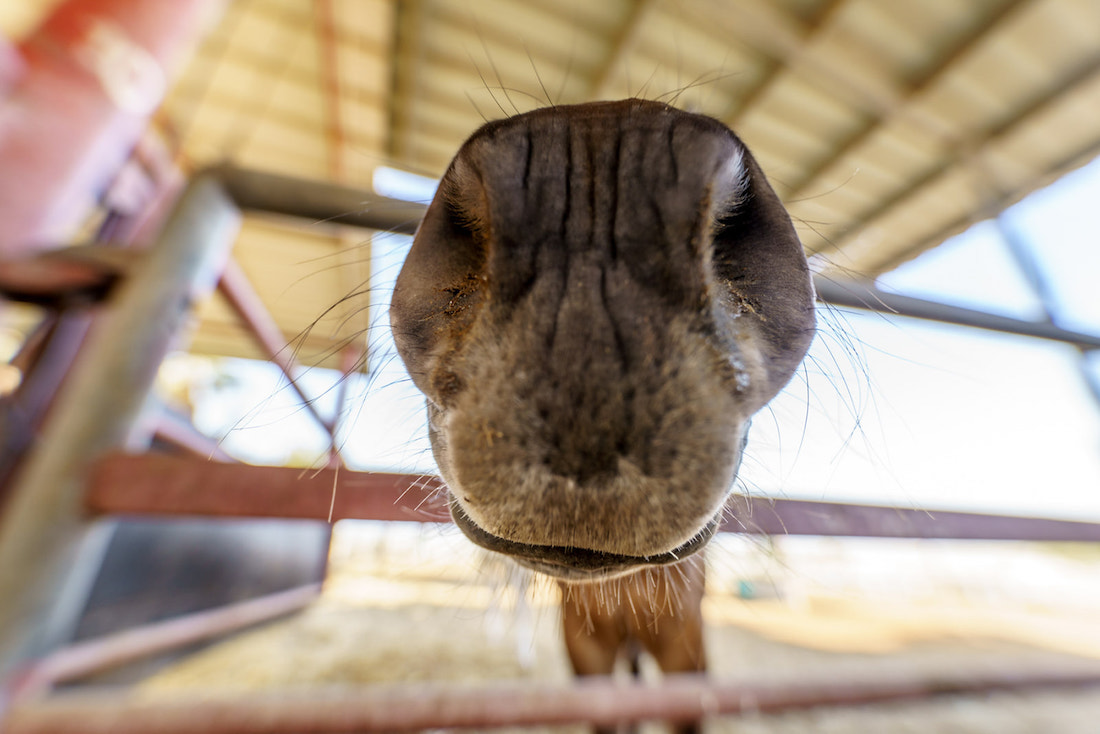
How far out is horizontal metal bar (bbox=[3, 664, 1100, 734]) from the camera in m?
0.60

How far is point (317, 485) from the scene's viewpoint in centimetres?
72

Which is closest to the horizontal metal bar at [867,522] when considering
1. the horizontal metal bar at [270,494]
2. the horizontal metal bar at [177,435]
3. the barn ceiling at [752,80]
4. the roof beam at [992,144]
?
the horizontal metal bar at [270,494]

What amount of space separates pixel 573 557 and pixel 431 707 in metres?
0.49

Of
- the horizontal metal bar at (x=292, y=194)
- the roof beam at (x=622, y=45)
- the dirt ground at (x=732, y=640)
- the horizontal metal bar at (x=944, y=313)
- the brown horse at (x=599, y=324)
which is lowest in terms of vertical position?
the dirt ground at (x=732, y=640)

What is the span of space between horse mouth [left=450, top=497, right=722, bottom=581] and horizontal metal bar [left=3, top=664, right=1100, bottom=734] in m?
0.41

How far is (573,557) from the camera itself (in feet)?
1.39

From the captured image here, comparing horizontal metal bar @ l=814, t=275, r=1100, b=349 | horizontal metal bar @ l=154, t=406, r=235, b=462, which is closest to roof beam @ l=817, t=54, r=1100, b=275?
horizontal metal bar @ l=814, t=275, r=1100, b=349

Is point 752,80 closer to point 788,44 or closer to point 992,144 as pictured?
Answer: point 788,44

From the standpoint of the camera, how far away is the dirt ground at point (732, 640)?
0.98m

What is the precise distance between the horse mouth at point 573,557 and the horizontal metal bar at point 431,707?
41 centimetres

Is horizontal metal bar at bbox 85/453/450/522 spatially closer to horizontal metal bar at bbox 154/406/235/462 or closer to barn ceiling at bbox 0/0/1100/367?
horizontal metal bar at bbox 154/406/235/462

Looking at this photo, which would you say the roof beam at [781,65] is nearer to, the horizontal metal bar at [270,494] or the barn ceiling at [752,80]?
the barn ceiling at [752,80]

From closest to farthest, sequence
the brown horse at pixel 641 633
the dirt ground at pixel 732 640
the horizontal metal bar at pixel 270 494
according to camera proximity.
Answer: the horizontal metal bar at pixel 270 494 < the dirt ground at pixel 732 640 < the brown horse at pixel 641 633

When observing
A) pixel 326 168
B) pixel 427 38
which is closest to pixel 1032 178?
pixel 427 38
